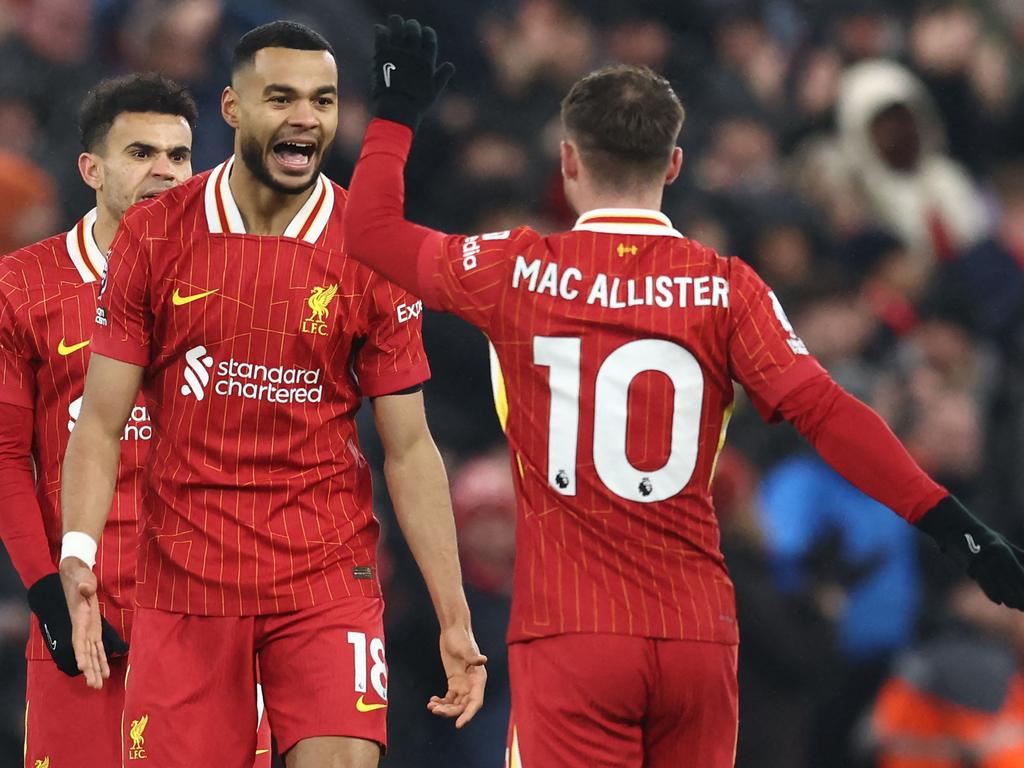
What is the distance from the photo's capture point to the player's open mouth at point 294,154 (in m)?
4.48

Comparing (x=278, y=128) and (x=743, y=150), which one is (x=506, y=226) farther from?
(x=278, y=128)

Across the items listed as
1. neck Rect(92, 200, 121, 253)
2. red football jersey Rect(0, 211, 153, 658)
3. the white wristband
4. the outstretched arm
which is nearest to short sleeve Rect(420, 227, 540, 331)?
the outstretched arm

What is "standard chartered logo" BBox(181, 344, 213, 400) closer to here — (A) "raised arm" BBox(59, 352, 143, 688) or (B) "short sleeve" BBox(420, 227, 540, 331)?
(A) "raised arm" BBox(59, 352, 143, 688)

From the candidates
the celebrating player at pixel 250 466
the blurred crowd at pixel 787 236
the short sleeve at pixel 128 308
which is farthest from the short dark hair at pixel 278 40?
the blurred crowd at pixel 787 236

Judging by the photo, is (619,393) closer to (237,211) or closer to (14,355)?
(237,211)

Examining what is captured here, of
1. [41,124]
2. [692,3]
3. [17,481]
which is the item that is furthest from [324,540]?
[692,3]

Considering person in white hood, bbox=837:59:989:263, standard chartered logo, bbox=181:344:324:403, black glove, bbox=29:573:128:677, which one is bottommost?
black glove, bbox=29:573:128:677

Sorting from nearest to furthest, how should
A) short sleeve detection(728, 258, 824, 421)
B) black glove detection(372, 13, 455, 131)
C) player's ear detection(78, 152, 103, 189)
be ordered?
1. short sleeve detection(728, 258, 824, 421)
2. black glove detection(372, 13, 455, 131)
3. player's ear detection(78, 152, 103, 189)

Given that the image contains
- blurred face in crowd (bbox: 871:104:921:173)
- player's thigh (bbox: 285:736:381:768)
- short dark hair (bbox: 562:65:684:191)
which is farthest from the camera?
blurred face in crowd (bbox: 871:104:921:173)

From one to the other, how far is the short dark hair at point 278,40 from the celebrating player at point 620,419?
83 centimetres

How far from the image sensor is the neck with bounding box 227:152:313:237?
4496 mm

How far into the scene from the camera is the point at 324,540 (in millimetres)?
4406

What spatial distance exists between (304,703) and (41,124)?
4.58 metres

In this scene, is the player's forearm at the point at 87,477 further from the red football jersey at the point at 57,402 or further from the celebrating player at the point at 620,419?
the celebrating player at the point at 620,419
